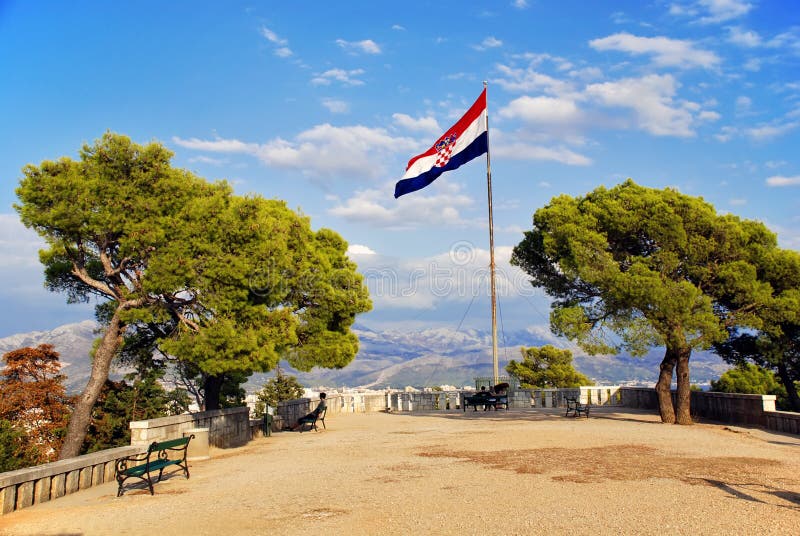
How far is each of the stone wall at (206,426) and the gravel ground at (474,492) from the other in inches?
45.6

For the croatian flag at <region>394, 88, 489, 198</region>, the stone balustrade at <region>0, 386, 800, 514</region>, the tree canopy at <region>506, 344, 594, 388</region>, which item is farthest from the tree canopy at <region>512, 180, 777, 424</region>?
the tree canopy at <region>506, 344, 594, 388</region>

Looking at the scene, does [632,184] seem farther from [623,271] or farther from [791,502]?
[791,502]

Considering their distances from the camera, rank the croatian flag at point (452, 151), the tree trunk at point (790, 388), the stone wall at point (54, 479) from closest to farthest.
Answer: the stone wall at point (54, 479)
the croatian flag at point (452, 151)
the tree trunk at point (790, 388)

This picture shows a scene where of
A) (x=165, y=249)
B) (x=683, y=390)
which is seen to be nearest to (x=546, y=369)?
(x=683, y=390)

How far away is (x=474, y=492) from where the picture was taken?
9.53 m

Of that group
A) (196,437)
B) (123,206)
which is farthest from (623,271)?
(123,206)

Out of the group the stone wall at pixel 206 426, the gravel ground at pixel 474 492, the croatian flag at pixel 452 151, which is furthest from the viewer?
the croatian flag at pixel 452 151

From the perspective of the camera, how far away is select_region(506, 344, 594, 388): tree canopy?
47.0 m

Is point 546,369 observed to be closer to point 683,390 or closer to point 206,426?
point 683,390

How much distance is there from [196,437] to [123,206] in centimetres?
706

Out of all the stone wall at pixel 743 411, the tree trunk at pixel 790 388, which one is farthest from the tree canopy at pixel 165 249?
the tree trunk at pixel 790 388

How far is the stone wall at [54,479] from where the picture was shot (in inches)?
363

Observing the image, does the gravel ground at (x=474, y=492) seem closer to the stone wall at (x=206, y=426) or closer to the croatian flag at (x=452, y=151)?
the stone wall at (x=206, y=426)

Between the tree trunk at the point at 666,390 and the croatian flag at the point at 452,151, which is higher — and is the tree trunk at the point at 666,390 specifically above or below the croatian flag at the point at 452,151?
below
